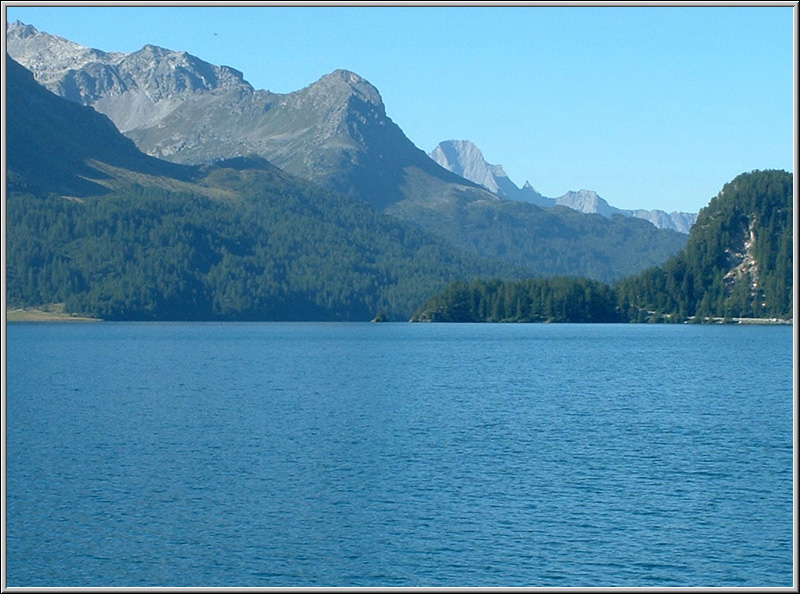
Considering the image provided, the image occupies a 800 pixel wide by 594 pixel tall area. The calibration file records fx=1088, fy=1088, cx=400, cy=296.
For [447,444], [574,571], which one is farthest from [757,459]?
[574,571]

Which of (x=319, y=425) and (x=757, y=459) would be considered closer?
(x=757, y=459)

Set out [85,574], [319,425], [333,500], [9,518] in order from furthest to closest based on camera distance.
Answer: [319,425] < [333,500] < [9,518] < [85,574]

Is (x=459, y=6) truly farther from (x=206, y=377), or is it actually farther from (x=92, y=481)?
(x=206, y=377)

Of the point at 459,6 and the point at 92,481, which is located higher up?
the point at 459,6

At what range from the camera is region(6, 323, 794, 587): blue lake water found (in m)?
48.6

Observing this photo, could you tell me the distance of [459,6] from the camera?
5841 centimetres

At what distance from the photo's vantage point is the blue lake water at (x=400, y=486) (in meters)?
48.6

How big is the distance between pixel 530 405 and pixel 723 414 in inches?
723

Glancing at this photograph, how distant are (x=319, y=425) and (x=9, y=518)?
3714cm

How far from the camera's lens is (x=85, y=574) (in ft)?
155

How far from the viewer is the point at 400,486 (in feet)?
212

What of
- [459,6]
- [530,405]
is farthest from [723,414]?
[459,6]

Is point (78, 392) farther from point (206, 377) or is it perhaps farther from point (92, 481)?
point (92, 481)

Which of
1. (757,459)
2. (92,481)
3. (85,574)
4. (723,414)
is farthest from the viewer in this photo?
(723,414)
